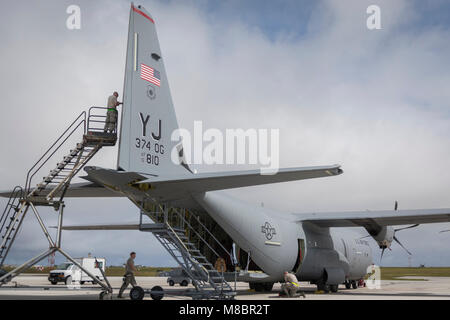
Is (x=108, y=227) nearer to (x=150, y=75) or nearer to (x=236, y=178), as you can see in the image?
(x=150, y=75)

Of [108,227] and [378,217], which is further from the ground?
[378,217]

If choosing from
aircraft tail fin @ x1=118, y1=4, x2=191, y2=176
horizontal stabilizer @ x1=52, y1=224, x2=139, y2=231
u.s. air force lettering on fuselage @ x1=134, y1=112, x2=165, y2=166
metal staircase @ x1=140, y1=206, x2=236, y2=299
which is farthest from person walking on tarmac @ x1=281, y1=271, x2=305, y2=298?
horizontal stabilizer @ x1=52, y1=224, x2=139, y2=231

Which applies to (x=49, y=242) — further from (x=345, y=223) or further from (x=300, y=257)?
(x=345, y=223)

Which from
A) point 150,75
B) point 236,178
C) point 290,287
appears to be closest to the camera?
point 236,178

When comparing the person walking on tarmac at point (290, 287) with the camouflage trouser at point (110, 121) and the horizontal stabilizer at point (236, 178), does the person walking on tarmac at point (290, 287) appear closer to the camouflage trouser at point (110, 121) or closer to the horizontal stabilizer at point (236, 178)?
the horizontal stabilizer at point (236, 178)

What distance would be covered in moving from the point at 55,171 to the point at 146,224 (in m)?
3.10

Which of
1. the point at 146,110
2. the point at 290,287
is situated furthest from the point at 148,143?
the point at 290,287

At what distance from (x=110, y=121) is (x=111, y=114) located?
222 millimetres

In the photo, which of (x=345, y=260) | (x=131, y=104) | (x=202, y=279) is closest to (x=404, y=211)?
(x=345, y=260)

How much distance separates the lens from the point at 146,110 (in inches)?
524

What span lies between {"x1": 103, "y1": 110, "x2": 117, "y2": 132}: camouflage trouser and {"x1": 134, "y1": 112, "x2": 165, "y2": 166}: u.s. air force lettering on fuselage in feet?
2.62

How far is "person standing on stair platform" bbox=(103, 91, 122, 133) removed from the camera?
13.0 m

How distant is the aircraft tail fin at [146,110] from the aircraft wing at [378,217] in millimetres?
8305
